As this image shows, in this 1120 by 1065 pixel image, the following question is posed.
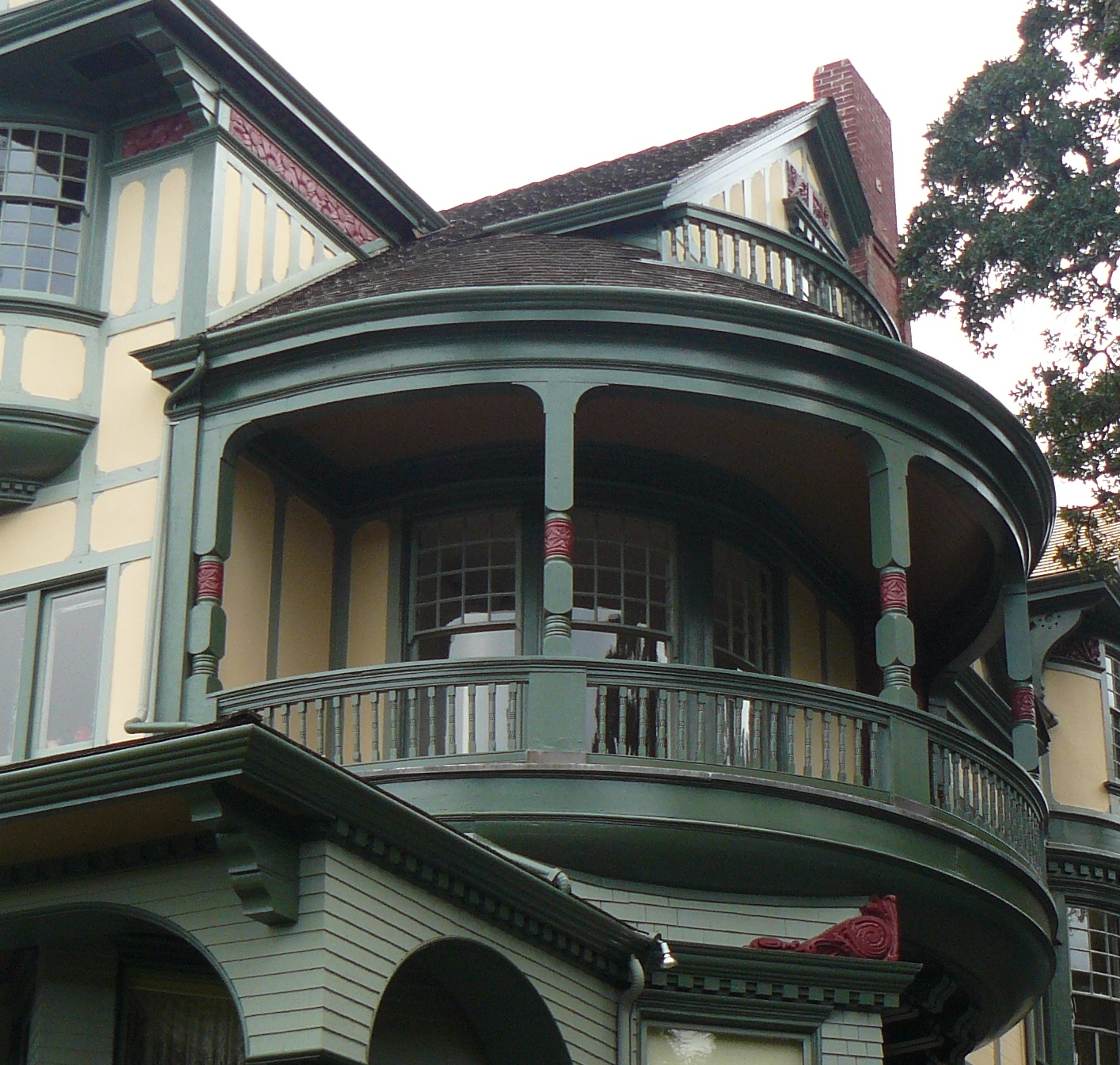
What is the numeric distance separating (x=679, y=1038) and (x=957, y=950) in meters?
3.35

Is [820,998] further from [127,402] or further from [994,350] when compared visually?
[994,350]

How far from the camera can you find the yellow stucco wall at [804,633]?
17.5m

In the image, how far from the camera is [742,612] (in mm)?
16906

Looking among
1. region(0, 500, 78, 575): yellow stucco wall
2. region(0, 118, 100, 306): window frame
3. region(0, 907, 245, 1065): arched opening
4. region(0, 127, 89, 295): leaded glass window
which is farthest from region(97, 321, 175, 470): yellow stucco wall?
region(0, 907, 245, 1065): arched opening

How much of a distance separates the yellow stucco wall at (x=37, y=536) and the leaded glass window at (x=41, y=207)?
6.53 ft

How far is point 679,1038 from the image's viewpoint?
13062 millimetres

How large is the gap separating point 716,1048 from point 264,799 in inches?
191

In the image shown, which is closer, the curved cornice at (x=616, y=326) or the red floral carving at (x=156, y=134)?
the curved cornice at (x=616, y=326)

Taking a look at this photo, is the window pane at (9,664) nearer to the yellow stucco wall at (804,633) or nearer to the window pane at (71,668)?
the window pane at (71,668)

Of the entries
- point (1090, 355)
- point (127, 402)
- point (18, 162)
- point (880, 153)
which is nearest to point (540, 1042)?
point (127, 402)

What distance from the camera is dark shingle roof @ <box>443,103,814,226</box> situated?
65.6 ft

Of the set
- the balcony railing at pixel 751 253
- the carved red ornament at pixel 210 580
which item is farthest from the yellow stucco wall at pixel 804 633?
the carved red ornament at pixel 210 580

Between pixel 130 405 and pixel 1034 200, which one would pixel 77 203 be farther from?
pixel 1034 200

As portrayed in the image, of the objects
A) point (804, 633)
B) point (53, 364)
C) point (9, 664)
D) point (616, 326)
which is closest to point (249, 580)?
point (9, 664)
